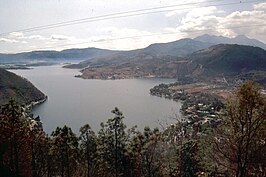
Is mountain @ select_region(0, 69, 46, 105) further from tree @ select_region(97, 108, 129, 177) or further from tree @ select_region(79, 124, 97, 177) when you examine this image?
tree @ select_region(97, 108, 129, 177)

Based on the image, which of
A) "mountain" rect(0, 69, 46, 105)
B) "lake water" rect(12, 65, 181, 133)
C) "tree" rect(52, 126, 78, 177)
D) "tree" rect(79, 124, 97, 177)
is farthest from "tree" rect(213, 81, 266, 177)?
"mountain" rect(0, 69, 46, 105)

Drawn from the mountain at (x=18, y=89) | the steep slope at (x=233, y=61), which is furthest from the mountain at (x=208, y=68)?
Result: the mountain at (x=18, y=89)

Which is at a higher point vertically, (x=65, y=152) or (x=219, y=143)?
(x=219, y=143)

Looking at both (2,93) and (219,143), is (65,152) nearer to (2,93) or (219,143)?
(219,143)

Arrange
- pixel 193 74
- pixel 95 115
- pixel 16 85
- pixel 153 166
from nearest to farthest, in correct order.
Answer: pixel 153 166 → pixel 95 115 → pixel 16 85 → pixel 193 74

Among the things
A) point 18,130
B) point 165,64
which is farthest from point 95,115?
point 165,64

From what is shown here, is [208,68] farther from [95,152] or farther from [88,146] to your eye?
[88,146]
